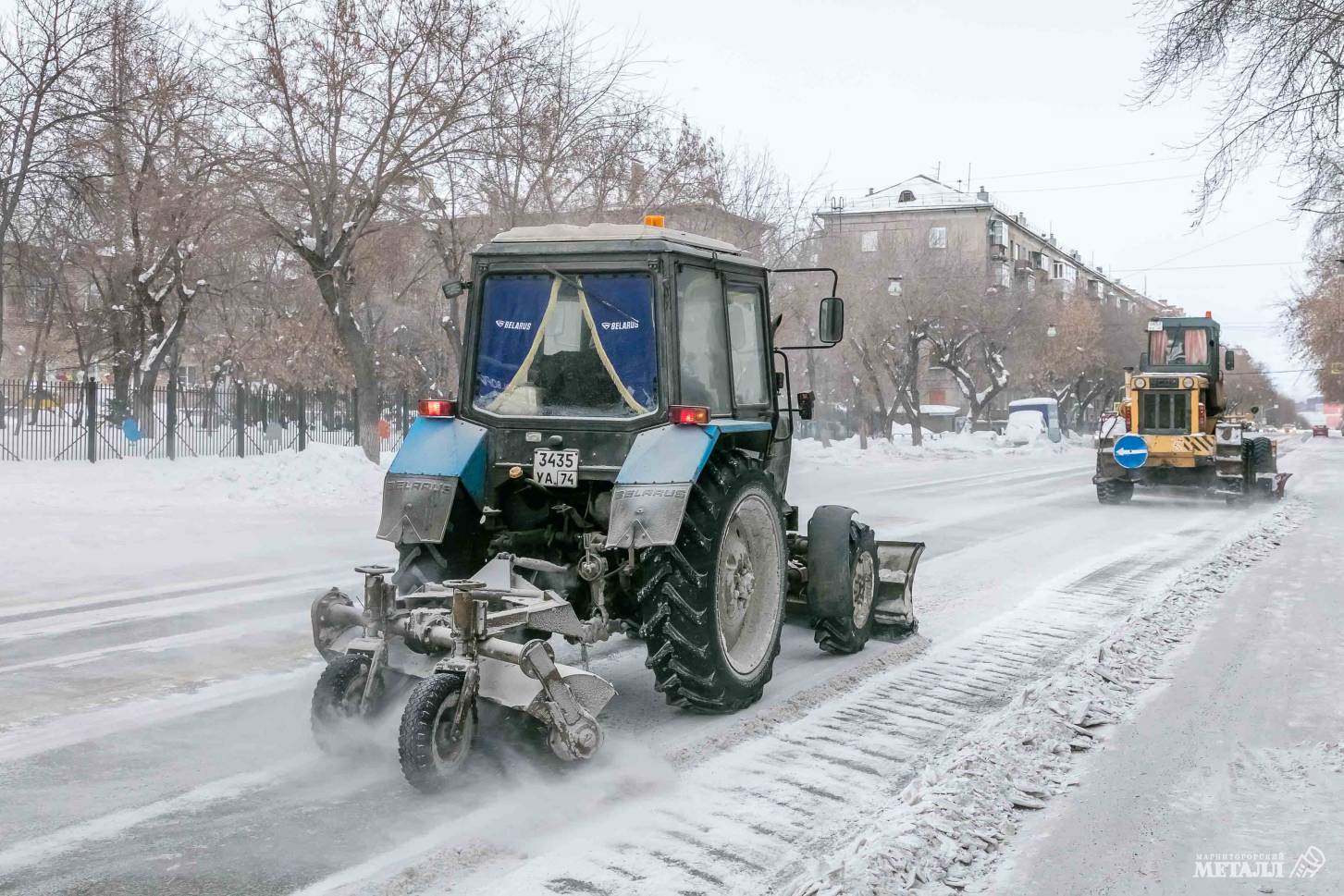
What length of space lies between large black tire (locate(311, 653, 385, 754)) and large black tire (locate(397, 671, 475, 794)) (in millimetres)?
534

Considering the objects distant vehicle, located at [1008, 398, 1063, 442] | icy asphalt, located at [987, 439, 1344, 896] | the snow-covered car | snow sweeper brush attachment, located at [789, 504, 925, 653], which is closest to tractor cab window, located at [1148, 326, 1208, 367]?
→ icy asphalt, located at [987, 439, 1344, 896]

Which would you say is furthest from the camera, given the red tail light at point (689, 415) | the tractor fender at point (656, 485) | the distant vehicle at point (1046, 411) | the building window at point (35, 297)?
the distant vehicle at point (1046, 411)

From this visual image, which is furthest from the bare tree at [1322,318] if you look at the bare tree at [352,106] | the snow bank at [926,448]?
the bare tree at [352,106]

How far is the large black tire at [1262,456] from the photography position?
21953mm

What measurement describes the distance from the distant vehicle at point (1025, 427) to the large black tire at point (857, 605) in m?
47.6

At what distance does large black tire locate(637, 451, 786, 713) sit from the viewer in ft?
19.0

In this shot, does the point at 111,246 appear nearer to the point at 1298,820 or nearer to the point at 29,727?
the point at 29,727

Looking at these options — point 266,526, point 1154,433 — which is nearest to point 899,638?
point 266,526

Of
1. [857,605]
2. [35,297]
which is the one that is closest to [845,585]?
[857,605]

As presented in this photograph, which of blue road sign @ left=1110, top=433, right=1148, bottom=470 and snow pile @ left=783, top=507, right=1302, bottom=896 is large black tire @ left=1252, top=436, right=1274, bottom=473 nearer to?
blue road sign @ left=1110, top=433, right=1148, bottom=470

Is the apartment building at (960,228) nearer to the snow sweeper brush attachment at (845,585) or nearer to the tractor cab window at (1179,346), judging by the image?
the tractor cab window at (1179,346)

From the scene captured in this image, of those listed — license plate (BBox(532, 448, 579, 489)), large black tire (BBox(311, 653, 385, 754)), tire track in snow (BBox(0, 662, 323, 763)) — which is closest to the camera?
large black tire (BBox(311, 653, 385, 754))

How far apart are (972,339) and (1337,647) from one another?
4542 centimetres

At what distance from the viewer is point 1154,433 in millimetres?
21797
